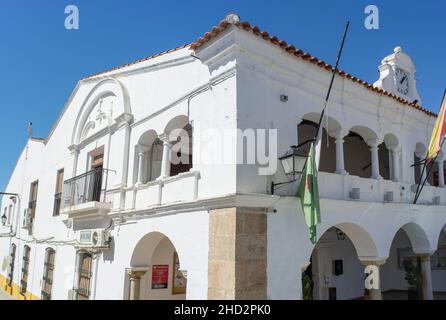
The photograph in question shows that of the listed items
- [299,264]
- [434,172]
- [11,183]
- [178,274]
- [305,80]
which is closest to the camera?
[299,264]

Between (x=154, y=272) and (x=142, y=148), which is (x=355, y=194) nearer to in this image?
(x=142, y=148)

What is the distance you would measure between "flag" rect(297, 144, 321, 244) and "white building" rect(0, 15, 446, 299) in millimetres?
360

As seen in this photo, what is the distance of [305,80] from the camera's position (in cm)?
693

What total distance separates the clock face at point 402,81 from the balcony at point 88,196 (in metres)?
7.95

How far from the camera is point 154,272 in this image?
865cm

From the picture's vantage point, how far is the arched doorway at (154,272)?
782 cm

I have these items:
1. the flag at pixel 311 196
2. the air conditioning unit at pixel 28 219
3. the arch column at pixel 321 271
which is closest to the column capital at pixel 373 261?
the flag at pixel 311 196

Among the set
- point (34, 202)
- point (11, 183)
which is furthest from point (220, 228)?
point (11, 183)

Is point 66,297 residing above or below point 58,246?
below

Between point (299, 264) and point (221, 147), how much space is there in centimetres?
226

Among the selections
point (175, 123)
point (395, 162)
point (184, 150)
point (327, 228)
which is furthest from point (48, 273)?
point (395, 162)

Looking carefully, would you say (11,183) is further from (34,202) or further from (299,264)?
(299,264)

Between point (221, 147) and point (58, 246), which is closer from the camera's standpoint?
point (221, 147)

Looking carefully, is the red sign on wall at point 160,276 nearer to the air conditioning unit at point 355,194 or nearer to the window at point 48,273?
the air conditioning unit at point 355,194
